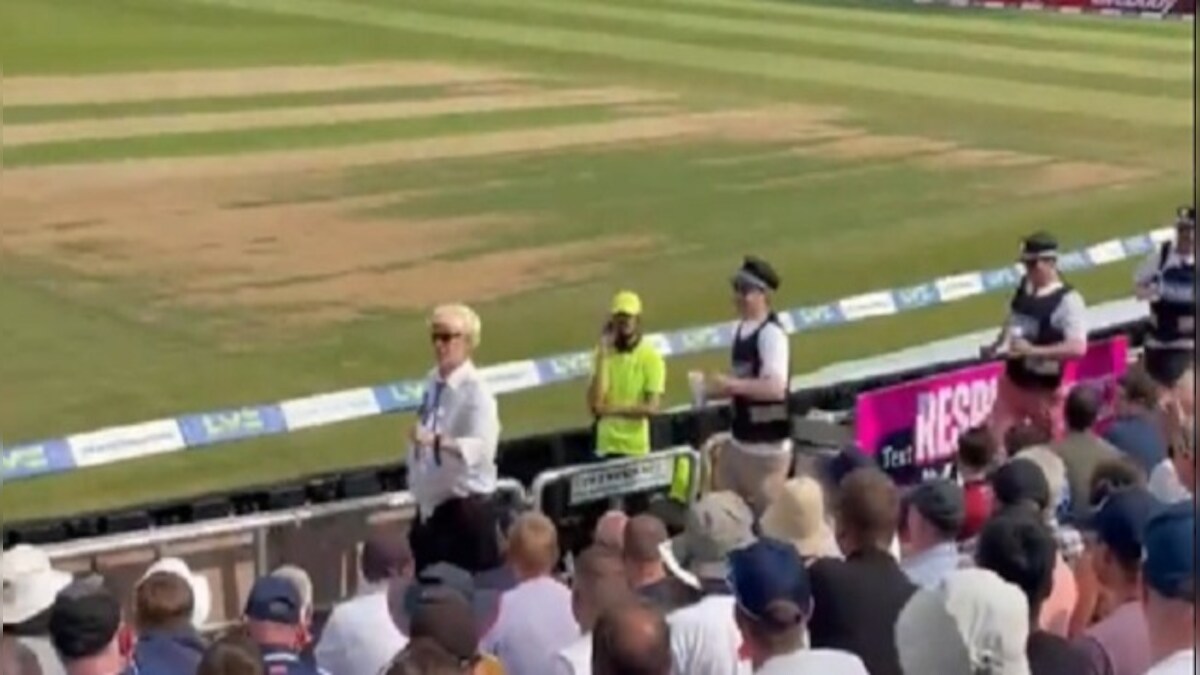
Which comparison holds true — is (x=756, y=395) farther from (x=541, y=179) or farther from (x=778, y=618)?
(x=541, y=179)

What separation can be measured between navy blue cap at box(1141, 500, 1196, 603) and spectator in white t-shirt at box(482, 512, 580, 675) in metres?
2.14

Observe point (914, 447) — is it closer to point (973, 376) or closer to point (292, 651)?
point (973, 376)

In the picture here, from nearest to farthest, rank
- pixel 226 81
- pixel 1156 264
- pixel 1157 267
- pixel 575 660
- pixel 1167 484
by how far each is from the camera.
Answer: pixel 575 660
pixel 1167 484
pixel 1157 267
pixel 1156 264
pixel 226 81

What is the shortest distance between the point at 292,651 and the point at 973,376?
7.42 meters

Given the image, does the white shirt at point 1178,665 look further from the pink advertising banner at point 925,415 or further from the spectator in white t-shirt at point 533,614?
the pink advertising banner at point 925,415

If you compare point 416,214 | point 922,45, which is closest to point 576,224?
point 416,214

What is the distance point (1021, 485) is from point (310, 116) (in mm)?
22103

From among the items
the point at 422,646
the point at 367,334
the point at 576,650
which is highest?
the point at 422,646

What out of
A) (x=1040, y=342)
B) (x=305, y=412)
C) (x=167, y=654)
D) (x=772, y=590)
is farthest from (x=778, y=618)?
(x=305, y=412)

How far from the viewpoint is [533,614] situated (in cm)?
689

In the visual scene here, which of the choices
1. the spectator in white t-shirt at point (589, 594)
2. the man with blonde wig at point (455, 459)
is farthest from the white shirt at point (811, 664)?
the man with blonde wig at point (455, 459)

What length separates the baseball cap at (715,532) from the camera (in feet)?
22.5

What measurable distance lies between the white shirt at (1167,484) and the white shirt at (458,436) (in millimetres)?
2729

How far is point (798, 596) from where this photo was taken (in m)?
5.46
